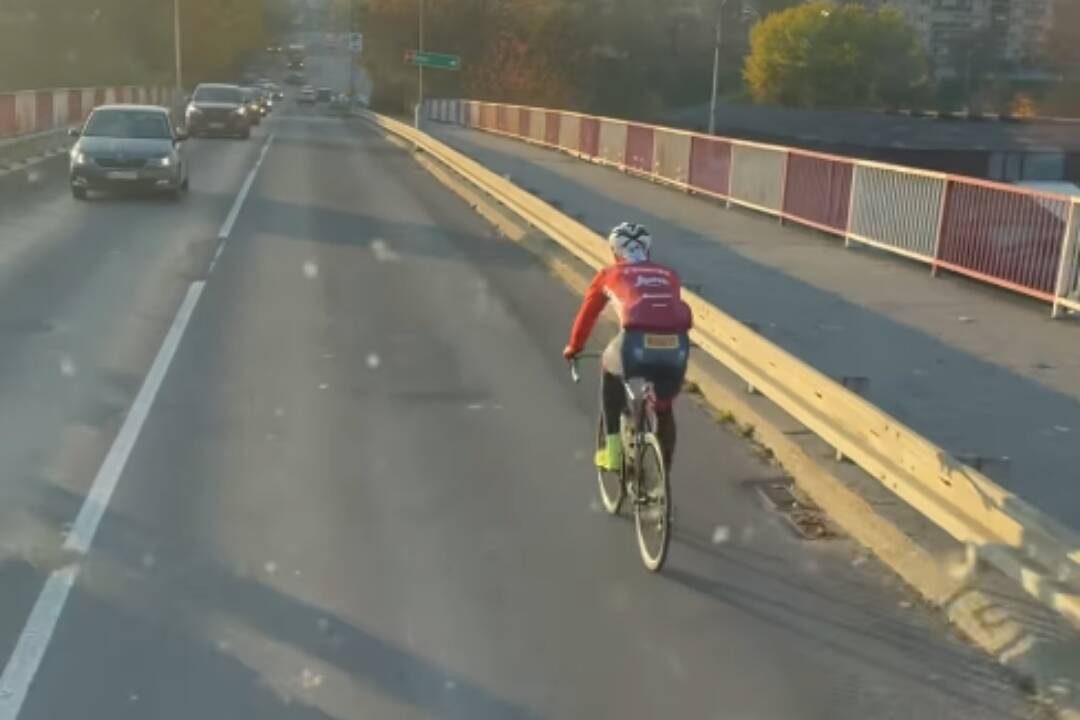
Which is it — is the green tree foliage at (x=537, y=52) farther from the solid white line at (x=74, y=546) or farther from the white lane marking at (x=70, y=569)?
the white lane marking at (x=70, y=569)

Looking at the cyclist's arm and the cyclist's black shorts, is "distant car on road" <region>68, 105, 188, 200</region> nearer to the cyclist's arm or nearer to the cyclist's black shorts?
the cyclist's arm

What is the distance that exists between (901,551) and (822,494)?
999mm

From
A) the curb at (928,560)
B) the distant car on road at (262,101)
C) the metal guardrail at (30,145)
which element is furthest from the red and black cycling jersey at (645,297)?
the distant car on road at (262,101)

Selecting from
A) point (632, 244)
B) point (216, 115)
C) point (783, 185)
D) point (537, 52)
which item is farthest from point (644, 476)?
point (537, 52)

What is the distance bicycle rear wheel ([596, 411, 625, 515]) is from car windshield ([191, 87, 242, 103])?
140 feet

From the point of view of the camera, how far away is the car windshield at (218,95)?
4775 cm

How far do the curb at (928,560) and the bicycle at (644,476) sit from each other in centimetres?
111

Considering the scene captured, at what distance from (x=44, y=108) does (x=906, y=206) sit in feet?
90.0

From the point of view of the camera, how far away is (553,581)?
623 centimetres

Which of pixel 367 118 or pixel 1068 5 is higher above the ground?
pixel 1068 5

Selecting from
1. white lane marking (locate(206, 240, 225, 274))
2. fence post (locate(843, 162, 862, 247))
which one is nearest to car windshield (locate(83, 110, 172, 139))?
white lane marking (locate(206, 240, 225, 274))

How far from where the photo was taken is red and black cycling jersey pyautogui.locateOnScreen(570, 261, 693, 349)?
657cm

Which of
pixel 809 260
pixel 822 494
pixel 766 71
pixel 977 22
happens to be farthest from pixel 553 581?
pixel 977 22

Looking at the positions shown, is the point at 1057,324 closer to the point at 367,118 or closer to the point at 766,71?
the point at 367,118
